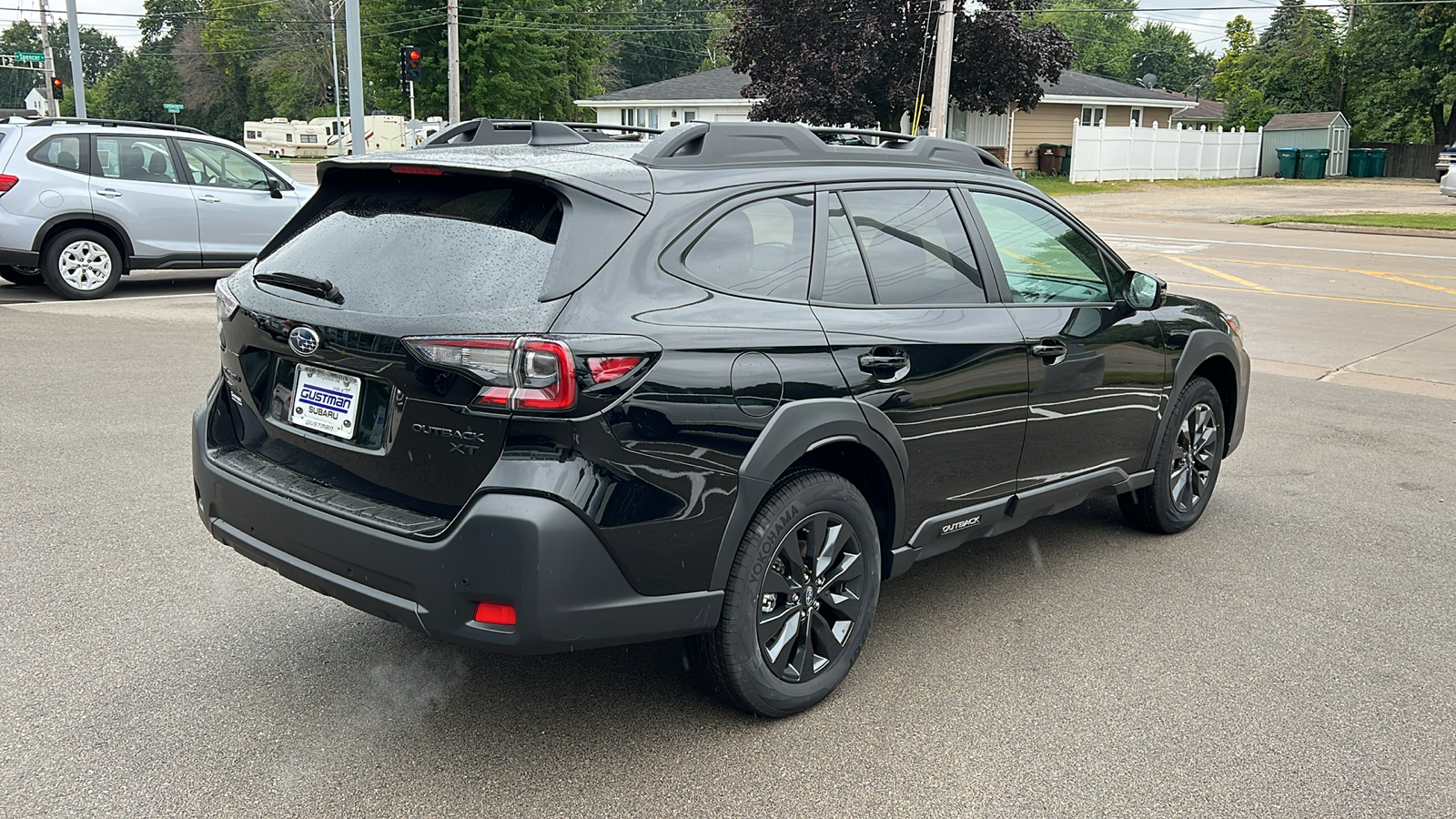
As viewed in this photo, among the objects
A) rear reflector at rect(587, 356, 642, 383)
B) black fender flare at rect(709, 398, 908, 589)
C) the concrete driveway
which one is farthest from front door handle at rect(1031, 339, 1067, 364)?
the concrete driveway

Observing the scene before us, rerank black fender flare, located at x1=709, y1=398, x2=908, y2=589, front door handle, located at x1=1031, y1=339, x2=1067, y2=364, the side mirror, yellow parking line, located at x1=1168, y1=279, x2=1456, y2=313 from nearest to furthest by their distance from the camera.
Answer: black fender flare, located at x1=709, y1=398, x2=908, y2=589, front door handle, located at x1=1031, y1=339, x2=1067, y2=364, the side mirror, yellow parking line, located at x1=1168, y1=279, x2=1456, y2=313

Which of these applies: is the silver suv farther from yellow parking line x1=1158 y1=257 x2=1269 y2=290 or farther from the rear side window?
yellow parking line x1=1158 y1=257 x2=1269 y2=290

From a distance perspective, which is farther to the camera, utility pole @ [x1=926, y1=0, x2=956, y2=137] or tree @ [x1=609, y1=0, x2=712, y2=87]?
tree @ [x1=609, y1=0, x2=712, y2=87]

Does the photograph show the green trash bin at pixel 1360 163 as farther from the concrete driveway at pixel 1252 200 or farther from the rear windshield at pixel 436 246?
the rear windshield at pixel 436 246

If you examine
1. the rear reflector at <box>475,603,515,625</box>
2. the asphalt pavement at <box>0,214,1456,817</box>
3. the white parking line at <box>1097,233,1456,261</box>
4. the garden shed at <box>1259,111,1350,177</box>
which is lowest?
the asphalt pavement at <box>0,214,1456,817</box>

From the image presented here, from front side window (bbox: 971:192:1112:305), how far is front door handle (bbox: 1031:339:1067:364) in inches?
7.3

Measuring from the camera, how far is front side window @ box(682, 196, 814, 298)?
11.4ft

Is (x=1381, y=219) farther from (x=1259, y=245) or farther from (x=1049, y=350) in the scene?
(x=1049, y=350)

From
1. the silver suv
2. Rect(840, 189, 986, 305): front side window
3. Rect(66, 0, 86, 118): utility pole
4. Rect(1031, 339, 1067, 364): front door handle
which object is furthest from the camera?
Rect(66, 0, 86, 118): utility pole

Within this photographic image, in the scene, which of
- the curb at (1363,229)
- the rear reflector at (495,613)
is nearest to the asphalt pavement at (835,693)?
the rear reflector at (495,613)

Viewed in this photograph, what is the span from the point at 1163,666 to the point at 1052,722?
2.16 ft

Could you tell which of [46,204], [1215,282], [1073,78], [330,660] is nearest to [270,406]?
[330,660]

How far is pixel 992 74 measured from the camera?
35.7 metres

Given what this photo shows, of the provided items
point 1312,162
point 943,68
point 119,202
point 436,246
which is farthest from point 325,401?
point 1312,162
